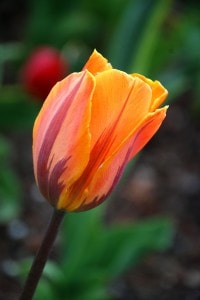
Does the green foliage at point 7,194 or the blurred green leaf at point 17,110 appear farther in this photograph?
the blurred green leaf at point 17,110

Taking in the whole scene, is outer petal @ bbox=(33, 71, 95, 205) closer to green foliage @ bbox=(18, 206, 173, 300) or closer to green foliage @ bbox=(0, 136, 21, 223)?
green foliage @ bbox=(18, 206, 173, 300)

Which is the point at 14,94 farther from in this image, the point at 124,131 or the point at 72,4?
the point at 124,131

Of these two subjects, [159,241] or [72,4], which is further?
[72,4]

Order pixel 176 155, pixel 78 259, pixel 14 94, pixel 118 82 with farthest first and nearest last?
1. pixel 176 155
2. pixel 14 94
3. pixel 78 259
4. pixel 118 82

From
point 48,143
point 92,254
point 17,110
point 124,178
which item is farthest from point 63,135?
point 17,110

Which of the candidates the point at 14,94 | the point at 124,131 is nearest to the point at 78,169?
the point at 124,131

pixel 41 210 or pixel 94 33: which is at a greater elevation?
pixel 94 33

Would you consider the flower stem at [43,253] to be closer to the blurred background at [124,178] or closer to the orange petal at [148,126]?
the orange petal at [148,126]

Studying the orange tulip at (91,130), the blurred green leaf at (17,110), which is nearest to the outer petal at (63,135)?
the orange tulip at (91,130)
